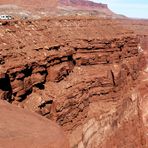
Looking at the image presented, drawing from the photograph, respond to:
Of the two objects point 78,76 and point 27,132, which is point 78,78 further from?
point 27,132

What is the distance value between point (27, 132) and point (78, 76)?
73.6 feet

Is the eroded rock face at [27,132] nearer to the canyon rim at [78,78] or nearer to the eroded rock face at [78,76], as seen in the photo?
the canyon rim at [78,78]

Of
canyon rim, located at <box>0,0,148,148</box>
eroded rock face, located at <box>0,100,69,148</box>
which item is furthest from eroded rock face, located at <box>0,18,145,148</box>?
eroded rock face, located at <box>0,100,69,148</box>

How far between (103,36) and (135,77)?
28.0 ft

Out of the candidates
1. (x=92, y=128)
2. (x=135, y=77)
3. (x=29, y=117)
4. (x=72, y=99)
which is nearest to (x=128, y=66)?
(x=135, y=77)

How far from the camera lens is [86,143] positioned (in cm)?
2983

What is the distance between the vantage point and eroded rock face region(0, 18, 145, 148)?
2503 centimetres

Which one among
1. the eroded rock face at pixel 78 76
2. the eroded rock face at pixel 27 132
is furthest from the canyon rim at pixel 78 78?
the eroded rock face at pixel 27 132

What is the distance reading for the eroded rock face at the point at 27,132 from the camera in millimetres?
9039

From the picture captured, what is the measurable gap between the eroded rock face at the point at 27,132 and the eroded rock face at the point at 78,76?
37.0 feet

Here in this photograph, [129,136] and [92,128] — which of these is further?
[129,136]

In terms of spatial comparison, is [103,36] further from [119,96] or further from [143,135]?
[143,135]

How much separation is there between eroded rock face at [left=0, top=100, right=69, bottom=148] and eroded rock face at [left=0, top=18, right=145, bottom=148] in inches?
444

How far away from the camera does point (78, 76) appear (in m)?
32.0
